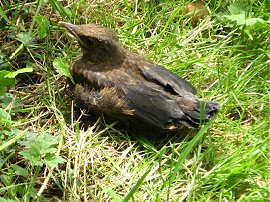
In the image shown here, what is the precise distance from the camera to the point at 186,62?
420 cm

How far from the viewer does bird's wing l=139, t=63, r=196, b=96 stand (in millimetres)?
3749

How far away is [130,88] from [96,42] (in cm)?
43

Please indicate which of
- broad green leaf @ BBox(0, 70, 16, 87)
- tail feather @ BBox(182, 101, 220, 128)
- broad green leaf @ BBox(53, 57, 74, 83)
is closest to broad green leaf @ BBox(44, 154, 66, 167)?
broad green leaf @ BBox(0, 70, 16, 87)

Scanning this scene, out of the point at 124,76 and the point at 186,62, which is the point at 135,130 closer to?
the point at 124,76

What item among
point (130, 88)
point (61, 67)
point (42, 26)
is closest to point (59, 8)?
point (42, 26)

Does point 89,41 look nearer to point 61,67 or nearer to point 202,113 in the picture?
point 61,67

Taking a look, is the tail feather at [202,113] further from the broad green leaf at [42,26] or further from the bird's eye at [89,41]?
the broad green leaf at [42,26]

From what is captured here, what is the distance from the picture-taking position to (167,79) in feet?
12.5

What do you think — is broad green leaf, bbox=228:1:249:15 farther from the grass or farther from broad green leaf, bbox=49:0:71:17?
broad green leaf, bbox=49:0:71:17

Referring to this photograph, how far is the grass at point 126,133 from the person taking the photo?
338cm

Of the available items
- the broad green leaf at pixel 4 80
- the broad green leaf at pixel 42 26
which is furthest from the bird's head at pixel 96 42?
the broad green leaf at pixel 4 80

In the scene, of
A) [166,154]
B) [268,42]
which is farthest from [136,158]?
[268,42]

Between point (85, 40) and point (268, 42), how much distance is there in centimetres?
142

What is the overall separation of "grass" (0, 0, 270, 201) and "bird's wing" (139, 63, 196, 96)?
0.25 m
